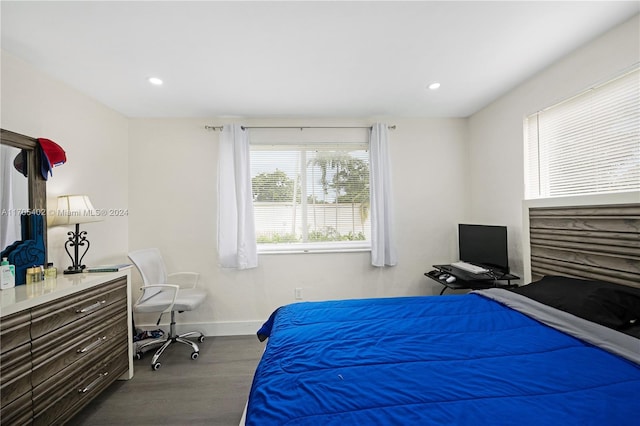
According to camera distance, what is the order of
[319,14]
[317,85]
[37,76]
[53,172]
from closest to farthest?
1. [319,14]
2. [37,76]
3. [53,172]
4. [317,85]

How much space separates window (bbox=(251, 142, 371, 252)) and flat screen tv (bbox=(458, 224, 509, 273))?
1106mm

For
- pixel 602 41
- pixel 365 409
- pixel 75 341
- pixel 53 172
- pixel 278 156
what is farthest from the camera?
pixel 278 156

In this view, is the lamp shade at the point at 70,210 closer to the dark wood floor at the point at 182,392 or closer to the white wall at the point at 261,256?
the white wall at the point at 261,256

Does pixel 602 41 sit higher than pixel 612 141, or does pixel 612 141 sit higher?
pixel 602 41

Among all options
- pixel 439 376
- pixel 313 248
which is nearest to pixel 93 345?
pixel 313 248

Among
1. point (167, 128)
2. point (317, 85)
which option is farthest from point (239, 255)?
Result: point (317, 85)

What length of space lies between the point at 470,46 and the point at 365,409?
2.37 metres

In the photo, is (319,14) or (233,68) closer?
(319,14)

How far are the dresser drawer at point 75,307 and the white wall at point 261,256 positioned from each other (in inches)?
41.3

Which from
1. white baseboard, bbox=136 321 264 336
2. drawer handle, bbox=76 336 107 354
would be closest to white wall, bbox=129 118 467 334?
white baseboard, bbox=136 321 264 336

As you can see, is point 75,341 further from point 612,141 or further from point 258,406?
point 612,141

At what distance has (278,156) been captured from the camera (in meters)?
3.38

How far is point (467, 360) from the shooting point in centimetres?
123

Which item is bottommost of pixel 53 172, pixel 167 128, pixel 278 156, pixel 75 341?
pixel 75 341
